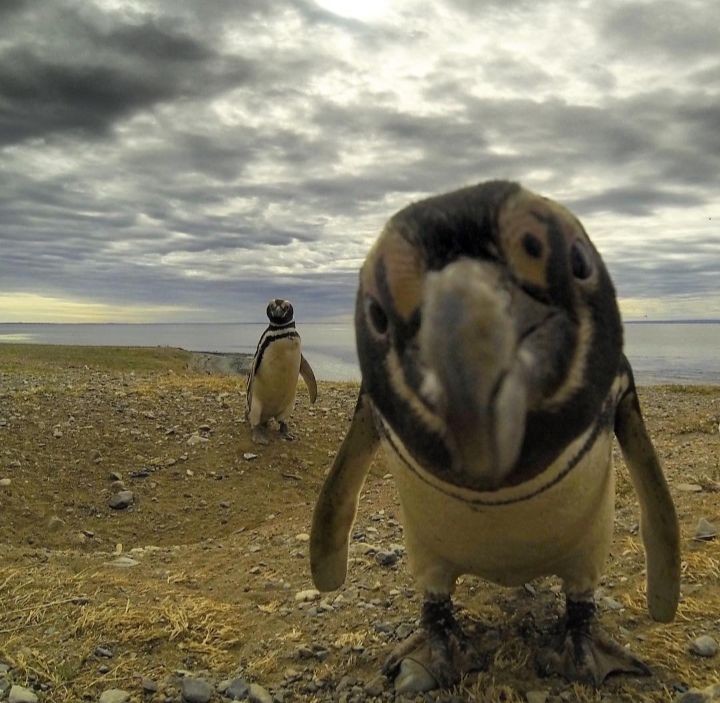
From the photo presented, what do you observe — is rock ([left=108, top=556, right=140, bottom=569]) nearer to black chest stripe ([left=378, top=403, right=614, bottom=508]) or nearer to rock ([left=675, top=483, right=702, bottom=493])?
black chest stripe ([left=378, top=403, right=614, bottom=508])

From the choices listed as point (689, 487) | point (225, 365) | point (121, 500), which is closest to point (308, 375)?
point (121, 500)

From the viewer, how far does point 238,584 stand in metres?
4.84

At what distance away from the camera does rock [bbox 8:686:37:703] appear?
3027 mm

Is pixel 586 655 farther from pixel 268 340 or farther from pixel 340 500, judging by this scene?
pixel 268 340

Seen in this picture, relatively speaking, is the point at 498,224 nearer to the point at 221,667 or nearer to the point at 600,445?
the point at 600,445

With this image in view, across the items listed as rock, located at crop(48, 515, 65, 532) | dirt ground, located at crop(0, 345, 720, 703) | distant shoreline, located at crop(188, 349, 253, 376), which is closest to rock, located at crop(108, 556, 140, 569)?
dirt ground, located at crop(0, 345, 720, 703)

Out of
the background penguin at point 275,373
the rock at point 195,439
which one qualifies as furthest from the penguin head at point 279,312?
the rock at point 195,439

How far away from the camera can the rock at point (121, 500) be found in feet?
26.5

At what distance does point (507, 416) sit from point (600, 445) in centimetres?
104

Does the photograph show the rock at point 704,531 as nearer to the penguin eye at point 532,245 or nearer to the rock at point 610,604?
the rock at point 610,604

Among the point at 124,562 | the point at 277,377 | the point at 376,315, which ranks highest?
the point at 376,315

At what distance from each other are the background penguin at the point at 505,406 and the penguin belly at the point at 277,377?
22.8ft

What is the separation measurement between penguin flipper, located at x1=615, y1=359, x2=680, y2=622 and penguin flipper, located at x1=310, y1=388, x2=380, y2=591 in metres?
1.08

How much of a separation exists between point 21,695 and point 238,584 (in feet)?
6.19
